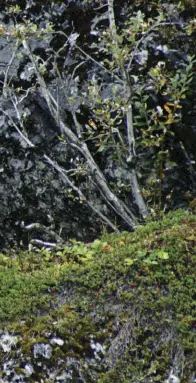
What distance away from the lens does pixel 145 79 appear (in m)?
5.45

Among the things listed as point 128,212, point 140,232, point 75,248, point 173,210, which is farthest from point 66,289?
point 173,210

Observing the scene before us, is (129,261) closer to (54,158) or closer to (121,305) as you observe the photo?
(121,305)

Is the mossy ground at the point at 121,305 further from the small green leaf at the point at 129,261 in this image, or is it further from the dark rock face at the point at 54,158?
the dark rock face at the point at 54,158

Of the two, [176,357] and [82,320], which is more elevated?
[82,320]

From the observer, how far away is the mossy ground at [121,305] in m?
3.64

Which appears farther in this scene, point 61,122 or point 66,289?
point 61,122

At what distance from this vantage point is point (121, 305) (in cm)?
386

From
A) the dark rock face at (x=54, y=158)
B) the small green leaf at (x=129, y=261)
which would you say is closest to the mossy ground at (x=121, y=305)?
the small green leaf at (x=129, y=261)

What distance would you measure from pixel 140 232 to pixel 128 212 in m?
0.67

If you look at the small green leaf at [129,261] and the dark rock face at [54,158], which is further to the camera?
the dark rock face at [54,158]

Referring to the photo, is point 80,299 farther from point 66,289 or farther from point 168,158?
point 168,158

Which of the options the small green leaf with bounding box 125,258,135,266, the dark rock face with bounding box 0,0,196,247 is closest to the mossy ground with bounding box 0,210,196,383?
the small green leaf with bounding box 125,258,135,266

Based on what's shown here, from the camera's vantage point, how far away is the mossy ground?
3.64 m

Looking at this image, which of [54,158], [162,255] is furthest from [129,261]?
[54,158]
